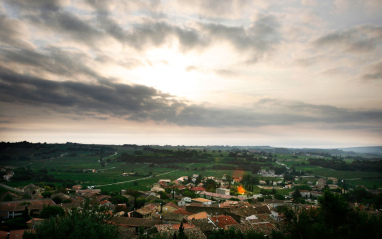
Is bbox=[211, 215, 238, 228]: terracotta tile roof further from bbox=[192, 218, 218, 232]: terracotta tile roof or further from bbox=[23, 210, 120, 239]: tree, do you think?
bbox=[23, 210, 120, 239]: tree

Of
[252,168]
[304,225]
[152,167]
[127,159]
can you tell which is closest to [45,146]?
[127,159]

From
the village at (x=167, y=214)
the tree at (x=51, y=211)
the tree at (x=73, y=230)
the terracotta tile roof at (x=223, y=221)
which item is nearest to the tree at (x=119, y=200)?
the village at (x=167, y=214)

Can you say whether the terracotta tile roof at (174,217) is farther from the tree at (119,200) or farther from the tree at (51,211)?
the tree at (119,200)

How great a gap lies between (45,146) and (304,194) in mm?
203210

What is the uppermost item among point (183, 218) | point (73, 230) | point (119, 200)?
point (73, 230)

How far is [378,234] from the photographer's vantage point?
48.1ft

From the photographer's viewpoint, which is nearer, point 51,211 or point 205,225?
point 205,225

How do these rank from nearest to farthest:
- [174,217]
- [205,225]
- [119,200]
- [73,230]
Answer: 1. [73,230]
2. [205,225]
3. [174,217]
4. [119,200]

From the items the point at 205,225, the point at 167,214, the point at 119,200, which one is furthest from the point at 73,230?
the point at 119,200

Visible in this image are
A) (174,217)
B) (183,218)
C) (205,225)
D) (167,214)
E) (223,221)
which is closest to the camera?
(205,225)

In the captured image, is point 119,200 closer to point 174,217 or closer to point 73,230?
point 174,217

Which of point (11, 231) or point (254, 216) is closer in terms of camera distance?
point (11, 231)

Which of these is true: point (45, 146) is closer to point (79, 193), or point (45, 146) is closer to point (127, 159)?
point (127, 159)

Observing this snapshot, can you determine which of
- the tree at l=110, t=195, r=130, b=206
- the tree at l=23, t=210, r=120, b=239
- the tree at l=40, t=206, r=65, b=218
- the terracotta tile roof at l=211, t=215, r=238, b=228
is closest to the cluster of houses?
the terracotta tile roof at l=211, t=215, r=238, b=228
